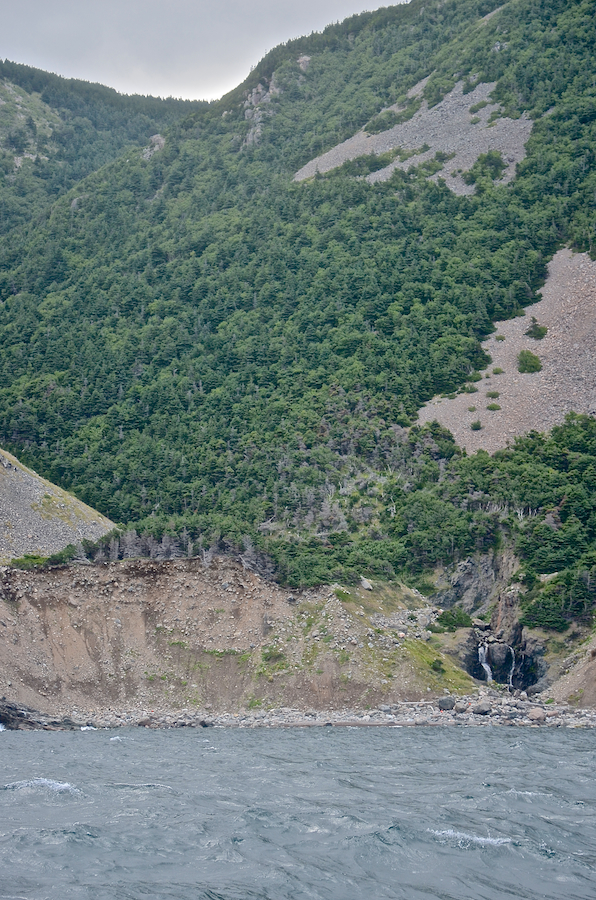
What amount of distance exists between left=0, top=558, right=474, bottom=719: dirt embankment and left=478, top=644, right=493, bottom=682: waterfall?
565 cm

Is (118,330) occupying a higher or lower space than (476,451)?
higher

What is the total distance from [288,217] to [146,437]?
220 ft

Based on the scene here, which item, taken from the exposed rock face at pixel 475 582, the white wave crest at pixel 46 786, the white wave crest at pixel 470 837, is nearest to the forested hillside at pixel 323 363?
the exposed rock face at pixel 475 582

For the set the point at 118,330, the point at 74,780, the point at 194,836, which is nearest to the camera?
the point at 194,836

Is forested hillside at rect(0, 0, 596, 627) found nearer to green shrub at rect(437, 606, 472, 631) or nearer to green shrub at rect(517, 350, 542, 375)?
green shrub at rect(437, 606, 472, 631)

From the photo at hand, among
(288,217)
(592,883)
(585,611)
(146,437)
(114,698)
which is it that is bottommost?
(114,698)

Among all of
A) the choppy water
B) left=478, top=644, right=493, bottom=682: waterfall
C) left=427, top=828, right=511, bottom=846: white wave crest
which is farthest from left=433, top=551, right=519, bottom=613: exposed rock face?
left=427, top=828, right=511, bottom=846: white wave crest

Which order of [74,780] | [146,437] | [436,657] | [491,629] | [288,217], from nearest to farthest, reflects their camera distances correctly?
[74,780] → [436,657] → [491,629] → [146,437] → [288,217]

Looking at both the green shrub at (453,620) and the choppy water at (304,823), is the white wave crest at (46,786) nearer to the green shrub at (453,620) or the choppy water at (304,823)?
the choppy water at (304,823)

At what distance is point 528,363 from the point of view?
5394 inches

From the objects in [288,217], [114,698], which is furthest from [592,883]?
[288,217]

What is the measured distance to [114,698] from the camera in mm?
78938

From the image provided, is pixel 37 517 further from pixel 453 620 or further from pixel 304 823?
pixel 304 823

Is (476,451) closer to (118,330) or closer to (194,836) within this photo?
(118,330)
